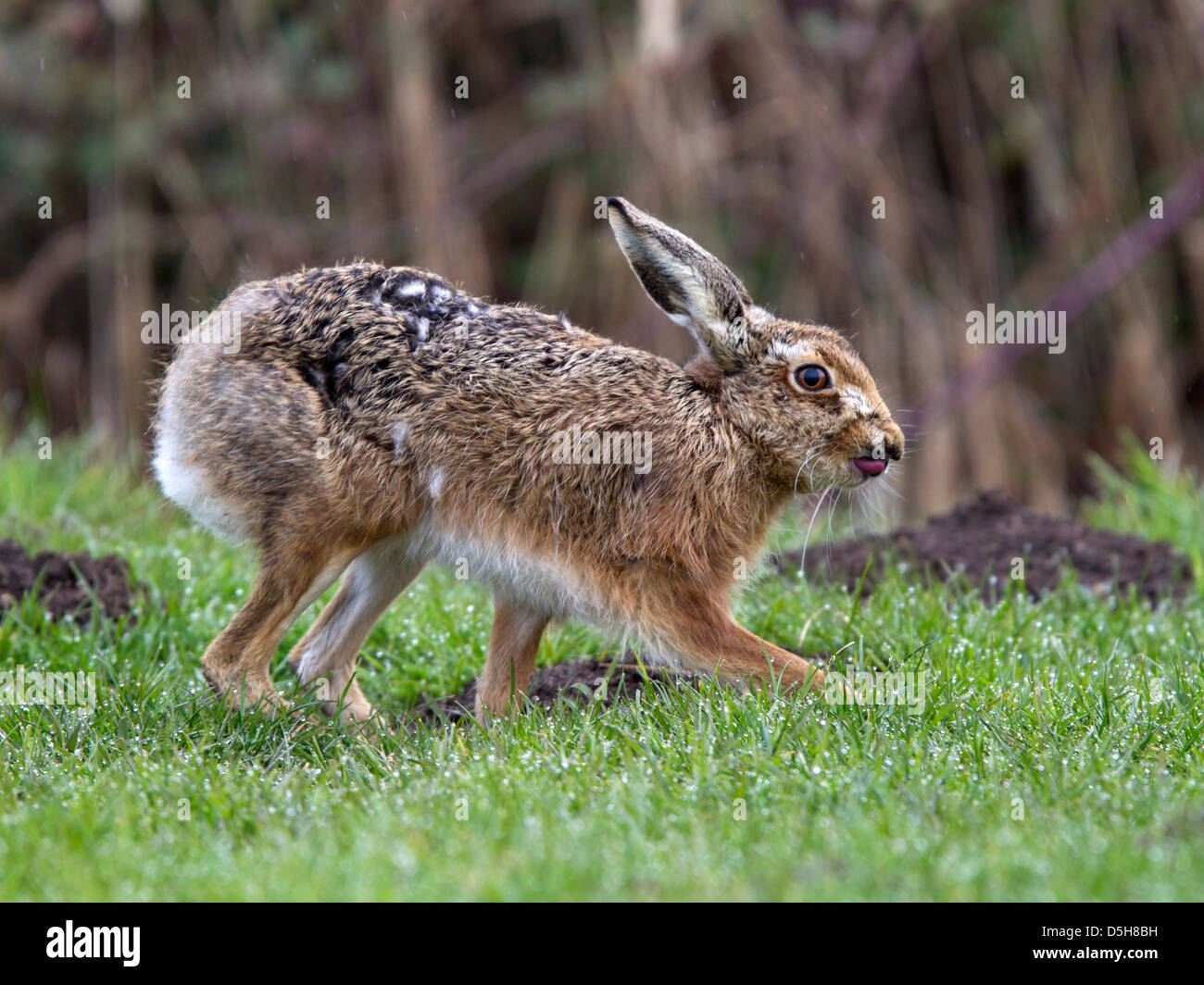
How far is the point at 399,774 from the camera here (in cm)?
432

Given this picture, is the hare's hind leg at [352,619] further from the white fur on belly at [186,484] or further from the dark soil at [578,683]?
the white fur on belly at [186,484]

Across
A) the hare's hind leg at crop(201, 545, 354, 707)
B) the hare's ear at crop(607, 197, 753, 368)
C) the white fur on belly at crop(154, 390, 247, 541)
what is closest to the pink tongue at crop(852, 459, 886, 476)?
the hare's ear at crop(607, 197, 753, 368)

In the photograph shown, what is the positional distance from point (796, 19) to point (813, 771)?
8382mm

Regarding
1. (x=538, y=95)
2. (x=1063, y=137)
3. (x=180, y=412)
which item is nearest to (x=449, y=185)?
(x=538, y=95)

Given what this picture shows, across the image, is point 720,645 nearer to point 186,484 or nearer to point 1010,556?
point 186,484

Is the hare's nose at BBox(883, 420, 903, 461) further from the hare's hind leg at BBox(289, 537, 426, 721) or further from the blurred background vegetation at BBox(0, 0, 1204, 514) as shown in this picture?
the blurred background vegetation at BBox(0, 0, 1204, 514)

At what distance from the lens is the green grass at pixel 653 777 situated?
10.6 feet

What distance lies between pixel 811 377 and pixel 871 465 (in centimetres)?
39

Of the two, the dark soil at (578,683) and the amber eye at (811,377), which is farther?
the amber eye at (811,377)

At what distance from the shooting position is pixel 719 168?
35.8 feet

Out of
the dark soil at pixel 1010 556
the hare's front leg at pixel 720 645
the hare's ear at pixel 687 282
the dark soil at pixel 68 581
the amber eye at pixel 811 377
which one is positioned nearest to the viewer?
the hare's front leg at pixel 720 645

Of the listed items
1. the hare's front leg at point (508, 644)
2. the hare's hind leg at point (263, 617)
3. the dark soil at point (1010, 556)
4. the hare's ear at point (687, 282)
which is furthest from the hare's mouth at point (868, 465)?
the hare's hind leg at point (263, 617)

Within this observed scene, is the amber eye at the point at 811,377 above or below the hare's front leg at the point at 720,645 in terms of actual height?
above

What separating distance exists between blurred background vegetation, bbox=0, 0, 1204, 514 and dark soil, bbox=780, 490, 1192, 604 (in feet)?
11.6
